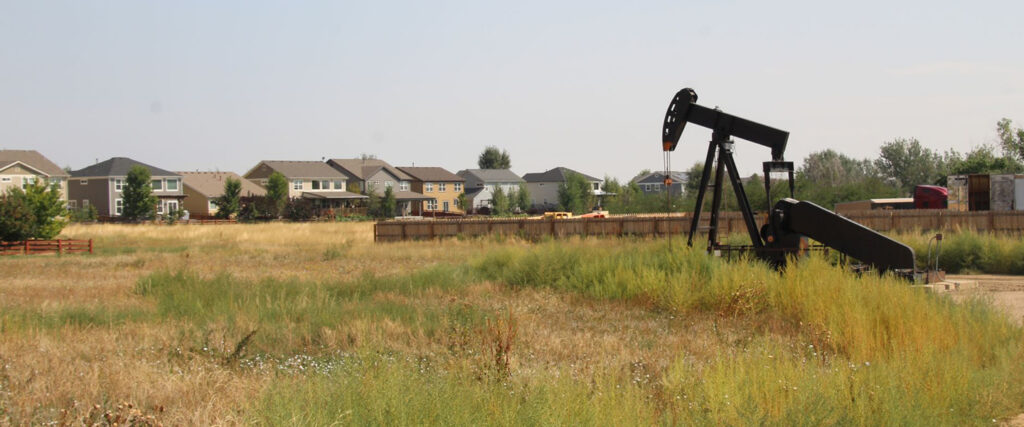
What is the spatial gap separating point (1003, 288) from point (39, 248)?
3390cm

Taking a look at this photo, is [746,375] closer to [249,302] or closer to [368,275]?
[249,302]

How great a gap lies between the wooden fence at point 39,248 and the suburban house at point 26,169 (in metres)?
39.5

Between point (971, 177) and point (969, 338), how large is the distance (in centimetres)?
3847

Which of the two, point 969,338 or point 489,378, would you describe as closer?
point 489,378

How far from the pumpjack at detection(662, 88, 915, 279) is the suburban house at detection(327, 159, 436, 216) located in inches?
3068

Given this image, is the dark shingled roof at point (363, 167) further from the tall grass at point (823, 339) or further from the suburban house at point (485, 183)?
the tall grass at point (823, 339)

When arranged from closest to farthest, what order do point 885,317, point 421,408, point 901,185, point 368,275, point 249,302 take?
point 421,408
point 885,317
point 249,302
point 368,275
point 901,185

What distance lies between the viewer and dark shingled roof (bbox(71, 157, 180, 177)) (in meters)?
84.6

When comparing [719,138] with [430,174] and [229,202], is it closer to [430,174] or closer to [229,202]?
[229,202]

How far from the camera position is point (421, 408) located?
243 inches

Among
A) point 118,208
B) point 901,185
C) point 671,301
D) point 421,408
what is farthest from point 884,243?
point 901,185

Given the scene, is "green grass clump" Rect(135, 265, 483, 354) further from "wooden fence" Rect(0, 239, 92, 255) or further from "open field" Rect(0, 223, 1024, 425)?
"wooden fence" Rect(0, 239, 92, 255)

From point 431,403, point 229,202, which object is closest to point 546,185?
point 229,202

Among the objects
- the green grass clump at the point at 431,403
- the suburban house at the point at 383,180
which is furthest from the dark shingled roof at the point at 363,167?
the green grass clump at the point at 431,403
